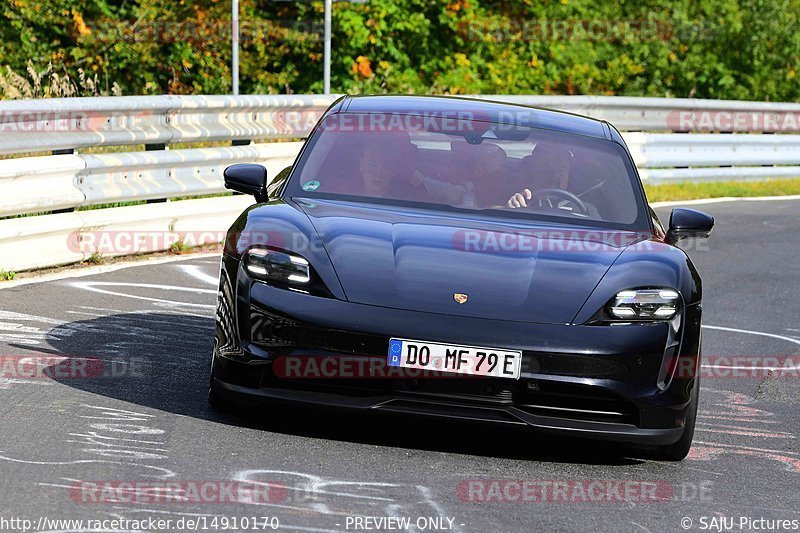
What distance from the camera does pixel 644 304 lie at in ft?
18.7

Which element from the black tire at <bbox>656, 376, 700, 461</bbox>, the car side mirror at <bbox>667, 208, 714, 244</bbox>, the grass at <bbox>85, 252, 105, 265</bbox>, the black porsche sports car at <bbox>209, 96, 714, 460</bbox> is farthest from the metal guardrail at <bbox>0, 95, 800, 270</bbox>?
the black tire at <bbox>656, 376, 700, 461</bbox>

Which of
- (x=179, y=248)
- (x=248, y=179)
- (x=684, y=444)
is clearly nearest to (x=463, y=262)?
(x=684, y=444)

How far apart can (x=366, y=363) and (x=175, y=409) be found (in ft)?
3.37

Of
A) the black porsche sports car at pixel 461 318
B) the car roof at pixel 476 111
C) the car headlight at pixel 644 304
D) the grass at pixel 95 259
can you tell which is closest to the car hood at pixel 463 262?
the black porsche sports car at pixel 461 318

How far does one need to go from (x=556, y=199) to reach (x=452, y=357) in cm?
Result: 163

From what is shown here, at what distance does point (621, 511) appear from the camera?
16.3 ft

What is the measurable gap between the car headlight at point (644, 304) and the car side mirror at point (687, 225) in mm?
991

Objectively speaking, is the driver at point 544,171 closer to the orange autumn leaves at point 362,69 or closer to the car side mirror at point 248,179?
the car side mirror at point 248,179

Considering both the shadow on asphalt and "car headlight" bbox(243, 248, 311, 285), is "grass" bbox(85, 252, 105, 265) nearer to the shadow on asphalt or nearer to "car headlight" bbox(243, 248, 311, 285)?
the shadow on asphalt

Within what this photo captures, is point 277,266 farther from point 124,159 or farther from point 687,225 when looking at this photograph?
point 124,159

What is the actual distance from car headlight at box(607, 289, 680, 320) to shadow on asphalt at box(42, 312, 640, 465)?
1.90 feet

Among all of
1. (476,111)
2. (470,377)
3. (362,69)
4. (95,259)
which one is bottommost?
(362,69)

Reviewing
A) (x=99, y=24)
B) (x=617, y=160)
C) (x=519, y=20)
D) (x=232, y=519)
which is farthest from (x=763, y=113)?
(x=232, y=519)

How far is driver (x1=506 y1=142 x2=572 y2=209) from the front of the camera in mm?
6746
